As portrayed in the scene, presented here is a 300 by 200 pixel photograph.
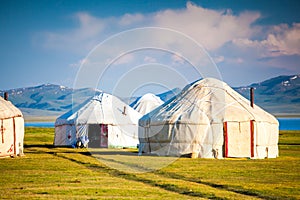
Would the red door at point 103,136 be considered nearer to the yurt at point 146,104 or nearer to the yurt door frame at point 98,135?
the yurt door frame at point 98,135

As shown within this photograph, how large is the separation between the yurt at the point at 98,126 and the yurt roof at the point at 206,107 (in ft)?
27.8

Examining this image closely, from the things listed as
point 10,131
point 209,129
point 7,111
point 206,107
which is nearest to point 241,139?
point 209,129

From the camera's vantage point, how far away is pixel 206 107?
2512 centimetres

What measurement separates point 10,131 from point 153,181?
1073 centimetres

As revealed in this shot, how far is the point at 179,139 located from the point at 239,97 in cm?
439

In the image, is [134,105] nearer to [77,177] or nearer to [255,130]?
[255,130]

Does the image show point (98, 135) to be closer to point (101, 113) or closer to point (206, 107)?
point (101, 113)

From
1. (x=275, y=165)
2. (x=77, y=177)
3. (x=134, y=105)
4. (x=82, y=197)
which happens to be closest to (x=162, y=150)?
(x=275, y=165)

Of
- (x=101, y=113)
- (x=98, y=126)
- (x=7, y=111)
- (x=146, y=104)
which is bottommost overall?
(x=98, y=126)

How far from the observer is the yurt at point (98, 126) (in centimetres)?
3416

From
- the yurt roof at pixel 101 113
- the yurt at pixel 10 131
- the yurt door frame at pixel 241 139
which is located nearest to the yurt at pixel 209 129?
the yurt door frame at pixel 241 139

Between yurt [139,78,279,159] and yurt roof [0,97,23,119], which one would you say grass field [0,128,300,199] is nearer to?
yurt roof [0,97,23,119]

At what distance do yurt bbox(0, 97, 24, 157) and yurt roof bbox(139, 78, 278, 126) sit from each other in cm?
580

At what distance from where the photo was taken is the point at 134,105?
44625 millimetres
